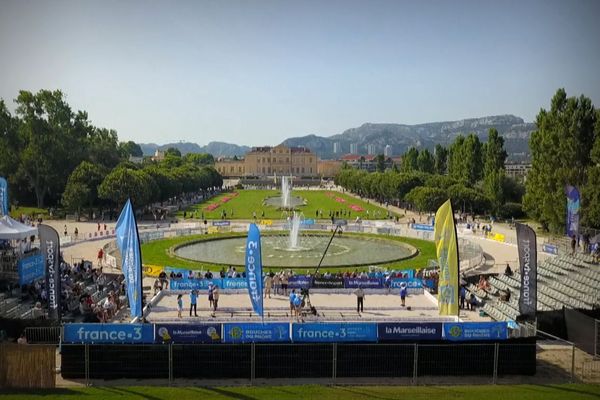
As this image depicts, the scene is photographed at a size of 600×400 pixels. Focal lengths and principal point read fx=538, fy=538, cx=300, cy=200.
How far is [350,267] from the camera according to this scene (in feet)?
117

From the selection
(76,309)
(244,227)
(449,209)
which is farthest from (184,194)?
(449,209)

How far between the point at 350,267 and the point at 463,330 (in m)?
19.2

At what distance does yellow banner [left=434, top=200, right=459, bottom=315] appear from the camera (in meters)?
18.8

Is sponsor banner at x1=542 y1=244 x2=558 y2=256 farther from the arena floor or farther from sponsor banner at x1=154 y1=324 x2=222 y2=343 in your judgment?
sponsor banner at x1=154 y1=324 x2=222 y2=343

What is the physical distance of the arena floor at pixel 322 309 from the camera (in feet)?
75.0

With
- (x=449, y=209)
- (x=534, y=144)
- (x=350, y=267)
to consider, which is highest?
(x=534, y=144)

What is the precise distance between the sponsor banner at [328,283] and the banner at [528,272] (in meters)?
10.6

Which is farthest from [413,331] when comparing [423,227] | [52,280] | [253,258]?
[423,227]

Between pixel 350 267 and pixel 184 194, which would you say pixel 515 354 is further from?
pixel 184 194

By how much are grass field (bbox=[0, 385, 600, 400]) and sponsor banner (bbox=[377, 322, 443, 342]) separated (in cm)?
180

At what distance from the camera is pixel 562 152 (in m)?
50.2

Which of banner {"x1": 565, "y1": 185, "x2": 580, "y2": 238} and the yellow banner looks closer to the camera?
the yellow banner

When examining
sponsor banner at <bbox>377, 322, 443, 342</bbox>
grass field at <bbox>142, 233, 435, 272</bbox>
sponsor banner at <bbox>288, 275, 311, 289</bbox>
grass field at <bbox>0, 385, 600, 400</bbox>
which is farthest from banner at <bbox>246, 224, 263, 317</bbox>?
grass field at <bbox>142, 233, 435, 272</bbox>

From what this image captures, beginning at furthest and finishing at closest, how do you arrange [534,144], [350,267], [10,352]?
[534,144], [350,267], [10,352]
